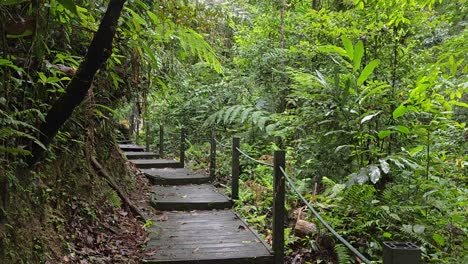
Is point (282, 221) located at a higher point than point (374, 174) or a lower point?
lower

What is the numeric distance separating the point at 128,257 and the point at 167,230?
1.13 metres

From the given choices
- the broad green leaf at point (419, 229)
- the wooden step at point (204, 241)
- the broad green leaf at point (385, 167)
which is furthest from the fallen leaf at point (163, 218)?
the broad green leaf at point (419, 229)

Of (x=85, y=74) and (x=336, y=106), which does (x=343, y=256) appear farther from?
(x=85, y=74)

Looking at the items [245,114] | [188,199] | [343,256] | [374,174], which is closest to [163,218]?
[188,199]

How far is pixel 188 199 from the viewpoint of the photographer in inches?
256

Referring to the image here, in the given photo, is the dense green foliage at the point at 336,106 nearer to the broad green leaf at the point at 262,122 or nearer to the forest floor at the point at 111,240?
the forest floor at the point at 111,240

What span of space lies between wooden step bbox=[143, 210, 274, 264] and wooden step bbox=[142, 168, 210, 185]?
1.84 metres

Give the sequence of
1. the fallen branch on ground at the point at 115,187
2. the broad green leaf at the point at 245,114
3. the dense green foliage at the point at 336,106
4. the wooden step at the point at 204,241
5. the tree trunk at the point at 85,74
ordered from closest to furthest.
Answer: the tree trunk at the point at 85,74, the dense green foliage at the point at 336,106, the wooden step at the point at 204,241, the fallen branch on ground at the point at 115,187, the broad green leaf at the point at 245,114

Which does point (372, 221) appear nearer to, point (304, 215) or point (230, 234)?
point (304, 215)

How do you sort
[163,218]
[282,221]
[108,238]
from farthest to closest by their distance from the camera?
[163,218] < [108,238] < [282,221]

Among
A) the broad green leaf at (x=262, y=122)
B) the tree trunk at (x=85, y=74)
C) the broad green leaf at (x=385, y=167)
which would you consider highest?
the tree trunk at (x=85, y=74)

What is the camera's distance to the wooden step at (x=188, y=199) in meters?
6.23

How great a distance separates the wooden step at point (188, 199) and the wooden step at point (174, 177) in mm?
301

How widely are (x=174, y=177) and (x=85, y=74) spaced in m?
5.42
